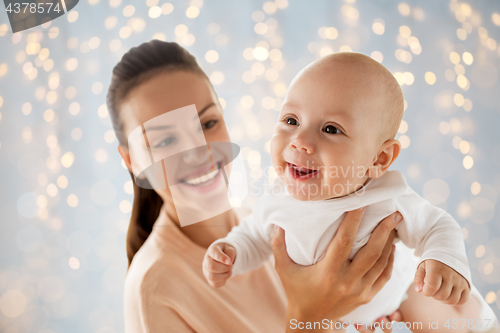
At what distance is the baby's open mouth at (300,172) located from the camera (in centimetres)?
79

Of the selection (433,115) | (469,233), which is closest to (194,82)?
(433,115)

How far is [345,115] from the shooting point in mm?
752

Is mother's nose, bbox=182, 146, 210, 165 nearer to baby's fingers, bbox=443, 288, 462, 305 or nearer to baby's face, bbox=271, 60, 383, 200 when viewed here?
baby's face, bbox=271, 60, 383, 200

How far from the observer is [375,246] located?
2.73 feet

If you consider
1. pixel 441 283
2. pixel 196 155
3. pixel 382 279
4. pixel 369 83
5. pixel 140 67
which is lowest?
pixel 382 279

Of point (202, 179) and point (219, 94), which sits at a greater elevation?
point (219, 94)

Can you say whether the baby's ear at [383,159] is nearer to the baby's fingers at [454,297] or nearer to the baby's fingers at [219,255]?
the baby's fingers at [454,297]

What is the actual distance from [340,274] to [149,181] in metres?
0.72

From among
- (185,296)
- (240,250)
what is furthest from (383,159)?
(185,296)

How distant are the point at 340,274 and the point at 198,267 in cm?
47

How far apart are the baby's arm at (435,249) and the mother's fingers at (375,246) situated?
40 mm

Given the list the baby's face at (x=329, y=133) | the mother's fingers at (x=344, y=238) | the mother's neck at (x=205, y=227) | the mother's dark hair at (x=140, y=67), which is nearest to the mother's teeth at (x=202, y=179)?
the mother's neck at (x=205, y=227)

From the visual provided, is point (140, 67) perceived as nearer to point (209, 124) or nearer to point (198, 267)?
point (209, 124)

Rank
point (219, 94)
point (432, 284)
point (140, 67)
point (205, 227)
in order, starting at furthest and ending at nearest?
1. point (219, 94)
2. point (205, 227)
3. point (140, 67)
4. point (432, 284)
